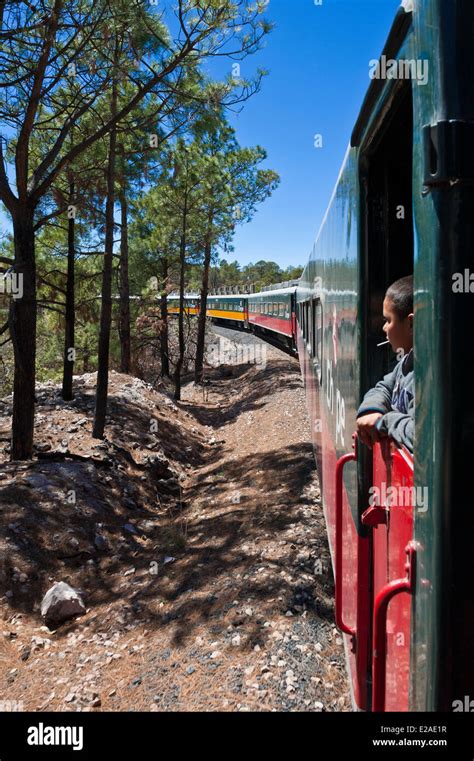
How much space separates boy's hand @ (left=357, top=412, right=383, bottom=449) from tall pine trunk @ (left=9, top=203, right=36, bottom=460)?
24.4ft

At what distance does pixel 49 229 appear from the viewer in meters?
14.8

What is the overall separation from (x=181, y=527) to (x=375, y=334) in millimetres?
5682

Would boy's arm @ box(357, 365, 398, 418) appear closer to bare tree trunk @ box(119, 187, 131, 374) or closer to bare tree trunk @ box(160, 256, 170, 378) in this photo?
bare tree trunk @ box(119, 187, 131, 374)

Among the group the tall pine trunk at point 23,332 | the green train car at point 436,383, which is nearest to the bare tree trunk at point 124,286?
the tall pine trunk at point 23,332

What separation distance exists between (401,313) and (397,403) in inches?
11.7

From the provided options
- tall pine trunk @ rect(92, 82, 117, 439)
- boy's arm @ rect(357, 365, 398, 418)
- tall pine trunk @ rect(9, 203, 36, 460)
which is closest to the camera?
boy's arm @ rect(357, 365, 398, 418)

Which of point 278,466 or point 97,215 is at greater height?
point 97,215

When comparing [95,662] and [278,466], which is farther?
[278,466]

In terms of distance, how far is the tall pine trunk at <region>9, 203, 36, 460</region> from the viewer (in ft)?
27.3

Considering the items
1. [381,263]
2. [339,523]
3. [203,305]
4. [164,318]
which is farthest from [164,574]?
[203,305]

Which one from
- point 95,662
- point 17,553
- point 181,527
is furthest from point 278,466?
point 95,662

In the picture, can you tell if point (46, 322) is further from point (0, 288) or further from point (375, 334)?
point (375, 334)

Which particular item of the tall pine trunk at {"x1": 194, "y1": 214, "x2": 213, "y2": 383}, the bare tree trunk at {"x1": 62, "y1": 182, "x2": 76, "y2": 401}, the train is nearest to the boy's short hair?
the train

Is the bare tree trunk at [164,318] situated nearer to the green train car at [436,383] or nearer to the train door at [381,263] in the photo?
the train door at [381,263]
